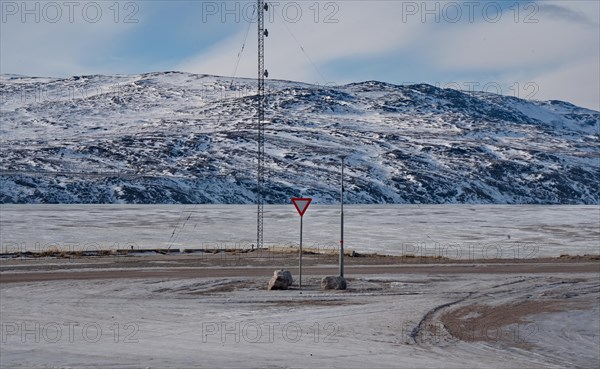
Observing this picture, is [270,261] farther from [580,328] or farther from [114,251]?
[580,328]

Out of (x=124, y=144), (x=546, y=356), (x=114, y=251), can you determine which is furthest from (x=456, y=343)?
(x=124, y=144)

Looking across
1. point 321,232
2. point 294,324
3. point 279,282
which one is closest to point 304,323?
point 294,324

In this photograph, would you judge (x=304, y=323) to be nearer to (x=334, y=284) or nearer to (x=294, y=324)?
(x=294, y=324)

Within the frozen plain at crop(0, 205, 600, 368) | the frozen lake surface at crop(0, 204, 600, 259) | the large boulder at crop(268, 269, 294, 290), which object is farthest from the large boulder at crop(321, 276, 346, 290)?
the frozen lake surface at crop(0, 204, 600, 259)

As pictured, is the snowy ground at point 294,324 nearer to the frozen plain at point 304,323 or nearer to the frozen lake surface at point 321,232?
the frozen plain at point 304,323

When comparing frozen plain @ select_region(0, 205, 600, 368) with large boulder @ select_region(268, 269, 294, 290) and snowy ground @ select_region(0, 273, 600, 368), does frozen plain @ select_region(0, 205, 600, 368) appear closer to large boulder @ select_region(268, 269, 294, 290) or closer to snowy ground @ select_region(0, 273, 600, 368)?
snowy ground @ select_region(0, 273, 600, 368)
